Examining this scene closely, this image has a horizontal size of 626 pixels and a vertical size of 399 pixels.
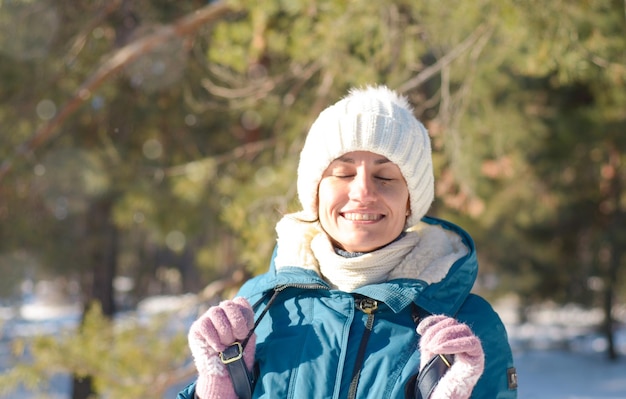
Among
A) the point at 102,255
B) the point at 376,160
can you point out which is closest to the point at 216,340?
the point at 376,160

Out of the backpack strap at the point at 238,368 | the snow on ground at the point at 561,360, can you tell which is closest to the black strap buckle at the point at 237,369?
the backpack strap at the point at 238,368

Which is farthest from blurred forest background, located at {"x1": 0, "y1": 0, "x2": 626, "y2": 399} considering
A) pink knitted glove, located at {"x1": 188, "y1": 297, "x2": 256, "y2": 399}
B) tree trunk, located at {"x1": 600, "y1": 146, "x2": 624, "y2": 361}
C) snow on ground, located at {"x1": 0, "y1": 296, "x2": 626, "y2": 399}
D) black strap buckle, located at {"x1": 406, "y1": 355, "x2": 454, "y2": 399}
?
black strap buckle, located at {"x1": 406, "y1": 355, "x2": 454, "y2": 399}

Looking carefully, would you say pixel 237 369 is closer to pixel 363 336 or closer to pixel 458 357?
pixel 363 336

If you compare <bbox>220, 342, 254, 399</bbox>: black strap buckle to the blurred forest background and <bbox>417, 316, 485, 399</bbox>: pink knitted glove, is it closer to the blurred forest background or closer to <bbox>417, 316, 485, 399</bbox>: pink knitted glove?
<bbox>417, 316, 485, 399</bbox>: pink knitted glove

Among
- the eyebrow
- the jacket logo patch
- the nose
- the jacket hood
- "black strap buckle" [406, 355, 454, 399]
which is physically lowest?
"black strap buckle" [406, 355, 454, 399]

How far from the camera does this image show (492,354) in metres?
1.39

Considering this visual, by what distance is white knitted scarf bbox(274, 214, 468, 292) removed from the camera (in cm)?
145

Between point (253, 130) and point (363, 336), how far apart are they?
4901 millimetres

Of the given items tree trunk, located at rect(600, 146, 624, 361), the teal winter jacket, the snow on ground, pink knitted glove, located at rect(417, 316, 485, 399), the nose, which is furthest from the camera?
the snow on ground

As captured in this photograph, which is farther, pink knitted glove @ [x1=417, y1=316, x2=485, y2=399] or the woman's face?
the woman's face

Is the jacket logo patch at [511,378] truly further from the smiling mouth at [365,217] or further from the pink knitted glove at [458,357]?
the smiling mouth at [365,217]

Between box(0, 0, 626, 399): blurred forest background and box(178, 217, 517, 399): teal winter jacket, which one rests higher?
box(0, 0, 626, 399): blurred forest background

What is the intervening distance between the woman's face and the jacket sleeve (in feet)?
0.75

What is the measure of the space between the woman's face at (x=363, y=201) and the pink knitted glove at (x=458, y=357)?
0.27 m
